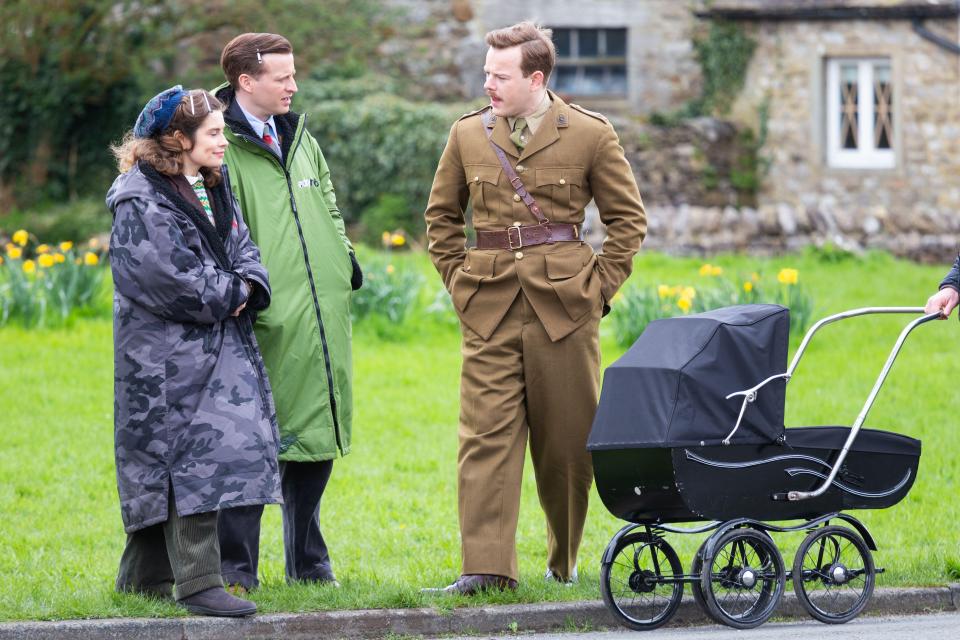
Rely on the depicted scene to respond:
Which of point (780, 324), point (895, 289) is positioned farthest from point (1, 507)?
point (895, 289)

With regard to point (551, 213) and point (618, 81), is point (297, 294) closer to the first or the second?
point (551, 213)

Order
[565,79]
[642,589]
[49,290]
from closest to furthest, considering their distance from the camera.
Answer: [642,589] < [49,290] < [565,79]

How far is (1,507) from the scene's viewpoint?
7.95 meters

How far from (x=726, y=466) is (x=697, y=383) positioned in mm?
308

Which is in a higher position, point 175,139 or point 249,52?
point 249,52

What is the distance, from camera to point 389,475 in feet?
29.3

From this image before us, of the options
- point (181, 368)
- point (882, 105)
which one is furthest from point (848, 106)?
point (181, 368)

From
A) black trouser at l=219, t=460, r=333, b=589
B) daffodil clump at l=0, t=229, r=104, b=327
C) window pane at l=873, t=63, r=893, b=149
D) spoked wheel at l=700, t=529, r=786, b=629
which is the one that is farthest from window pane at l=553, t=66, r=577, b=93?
spoked wheel at l=700, t=529, r=786, b=629

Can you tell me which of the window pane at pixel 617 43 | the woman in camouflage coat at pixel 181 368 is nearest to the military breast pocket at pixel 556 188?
the woman in camouflage coat at pixel 181 368

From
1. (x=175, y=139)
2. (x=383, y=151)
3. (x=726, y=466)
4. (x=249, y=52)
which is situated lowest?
(x=726, y=466)

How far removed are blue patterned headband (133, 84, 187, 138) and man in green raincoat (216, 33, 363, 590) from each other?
1.65 ft

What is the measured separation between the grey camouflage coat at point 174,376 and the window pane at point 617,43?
742 inches

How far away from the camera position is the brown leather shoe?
5.85 m

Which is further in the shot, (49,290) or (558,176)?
(49,290)
